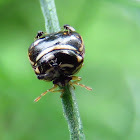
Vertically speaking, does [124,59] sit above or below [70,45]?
above

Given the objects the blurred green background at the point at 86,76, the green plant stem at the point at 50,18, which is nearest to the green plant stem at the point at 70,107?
the green plant stem at the point at 50,18

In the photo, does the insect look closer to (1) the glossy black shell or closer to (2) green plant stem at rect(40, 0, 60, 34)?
(1) the glossy black shell

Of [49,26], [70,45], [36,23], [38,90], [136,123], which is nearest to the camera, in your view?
[49,26]

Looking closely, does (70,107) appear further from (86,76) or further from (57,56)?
(86,76)

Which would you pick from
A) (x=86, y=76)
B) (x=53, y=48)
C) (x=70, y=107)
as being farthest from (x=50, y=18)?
(x=86, y=76)

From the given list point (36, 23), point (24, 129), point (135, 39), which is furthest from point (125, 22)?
point (24, 129)

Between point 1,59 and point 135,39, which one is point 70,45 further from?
point 135,39

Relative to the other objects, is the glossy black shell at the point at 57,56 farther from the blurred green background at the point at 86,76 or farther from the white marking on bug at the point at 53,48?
the blurred green background at the point at 86,76
